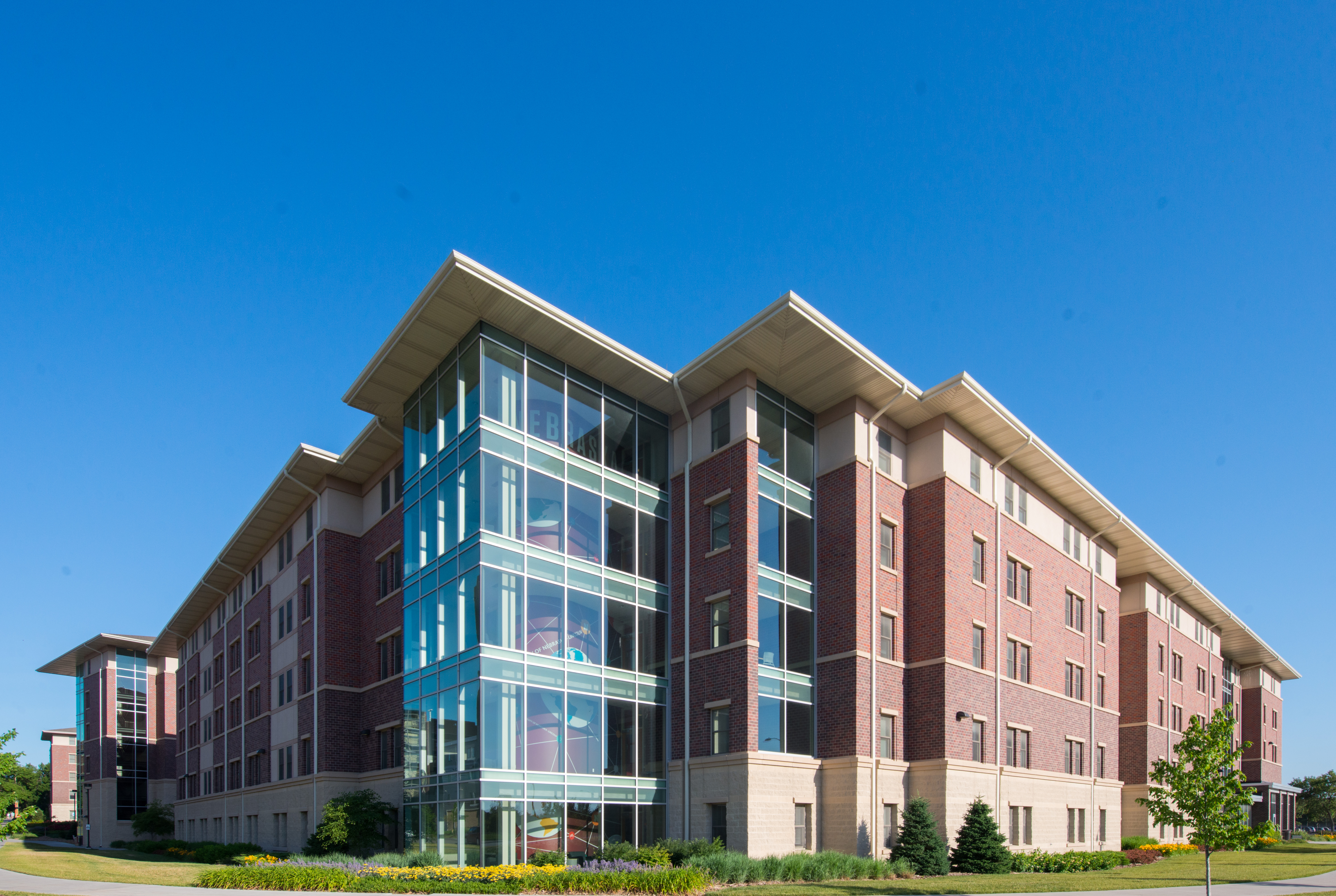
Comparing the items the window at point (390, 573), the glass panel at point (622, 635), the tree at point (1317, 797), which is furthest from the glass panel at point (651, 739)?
the tree at point (1317, 797)

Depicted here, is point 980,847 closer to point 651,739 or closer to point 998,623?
point 998,623

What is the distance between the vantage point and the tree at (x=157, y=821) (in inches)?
2078

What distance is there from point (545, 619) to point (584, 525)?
2799mm

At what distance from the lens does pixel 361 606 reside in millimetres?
33281

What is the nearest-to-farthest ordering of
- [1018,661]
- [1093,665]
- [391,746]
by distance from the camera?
[391,746] → [1018,661] → [1093,665]

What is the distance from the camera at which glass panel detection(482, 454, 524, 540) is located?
77.6ft

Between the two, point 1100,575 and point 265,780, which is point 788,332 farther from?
point 265,780

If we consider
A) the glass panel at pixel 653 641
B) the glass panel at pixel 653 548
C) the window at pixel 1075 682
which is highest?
the glass panel at pixel 653 548

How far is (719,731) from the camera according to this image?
2531 cm

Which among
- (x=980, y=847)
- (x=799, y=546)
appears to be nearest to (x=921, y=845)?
(x=980, y=847)

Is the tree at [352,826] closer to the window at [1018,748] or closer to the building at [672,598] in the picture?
the building at [672,598]

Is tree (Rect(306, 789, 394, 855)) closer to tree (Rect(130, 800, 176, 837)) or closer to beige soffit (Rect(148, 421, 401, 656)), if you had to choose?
beige soffit (Rect(148, 421, 401, 656))

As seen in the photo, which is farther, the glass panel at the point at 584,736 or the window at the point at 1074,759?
the window at the point at 1074,759

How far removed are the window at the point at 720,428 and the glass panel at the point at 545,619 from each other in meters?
6.12
